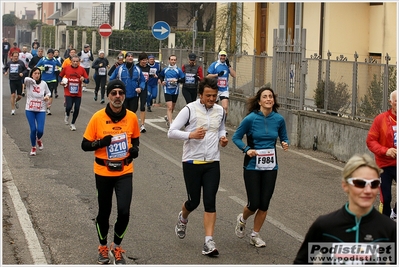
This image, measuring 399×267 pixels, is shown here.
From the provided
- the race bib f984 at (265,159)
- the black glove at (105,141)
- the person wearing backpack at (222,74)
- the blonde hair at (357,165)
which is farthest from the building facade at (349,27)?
the blonde hair at (357,165)

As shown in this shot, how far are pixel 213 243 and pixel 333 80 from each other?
8.99 metres

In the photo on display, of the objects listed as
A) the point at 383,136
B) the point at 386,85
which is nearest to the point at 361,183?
the point at 383,136

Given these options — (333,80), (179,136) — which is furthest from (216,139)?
(333,80)

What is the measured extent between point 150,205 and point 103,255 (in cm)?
281

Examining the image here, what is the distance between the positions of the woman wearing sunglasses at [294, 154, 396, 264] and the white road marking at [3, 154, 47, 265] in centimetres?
375

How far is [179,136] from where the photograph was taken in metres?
8.34

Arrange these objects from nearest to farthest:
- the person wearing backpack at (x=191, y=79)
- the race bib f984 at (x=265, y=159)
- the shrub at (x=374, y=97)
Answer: the race bib f984 at (x=265, y=159)
the shrub at (x=374, y=97)
the person wearing backpack at (x=191, y=79)

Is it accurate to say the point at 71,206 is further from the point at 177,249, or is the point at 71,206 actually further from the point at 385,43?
the point at 385,43

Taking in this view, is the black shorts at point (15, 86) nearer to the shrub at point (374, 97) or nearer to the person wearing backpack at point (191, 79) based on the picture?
the person wearing backpack at point (191, 79)

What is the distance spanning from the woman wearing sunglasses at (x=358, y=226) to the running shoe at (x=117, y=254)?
10.7 feet

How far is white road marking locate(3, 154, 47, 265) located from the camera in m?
8.00

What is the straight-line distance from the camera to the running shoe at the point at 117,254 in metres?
7.72

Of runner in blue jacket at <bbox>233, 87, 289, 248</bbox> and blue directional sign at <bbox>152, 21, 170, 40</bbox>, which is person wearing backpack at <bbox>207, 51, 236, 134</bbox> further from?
runner in blue jacket at <bbox>233, 87, 289, 248</bbox>

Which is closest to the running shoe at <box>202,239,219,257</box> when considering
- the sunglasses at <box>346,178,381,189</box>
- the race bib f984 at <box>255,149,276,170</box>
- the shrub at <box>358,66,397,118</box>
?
the race bib f984 at <box>255,149,276,170</box>
